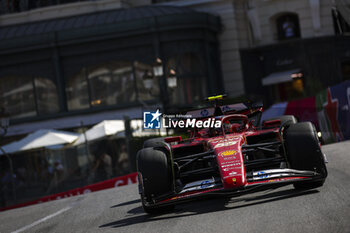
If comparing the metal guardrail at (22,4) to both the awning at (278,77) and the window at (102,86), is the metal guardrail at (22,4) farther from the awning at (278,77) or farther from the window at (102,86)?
the awning at (278,77)

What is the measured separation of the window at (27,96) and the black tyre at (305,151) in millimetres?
24402

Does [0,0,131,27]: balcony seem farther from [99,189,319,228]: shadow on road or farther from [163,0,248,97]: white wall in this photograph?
[99,189,319,228]: shadow on road

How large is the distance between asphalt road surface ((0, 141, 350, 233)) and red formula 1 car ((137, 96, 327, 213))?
0.24m

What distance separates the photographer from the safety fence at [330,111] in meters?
18.1

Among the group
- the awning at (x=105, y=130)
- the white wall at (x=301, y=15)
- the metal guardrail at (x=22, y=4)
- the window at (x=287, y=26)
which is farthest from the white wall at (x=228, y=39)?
the awning at (x=105, y=130)

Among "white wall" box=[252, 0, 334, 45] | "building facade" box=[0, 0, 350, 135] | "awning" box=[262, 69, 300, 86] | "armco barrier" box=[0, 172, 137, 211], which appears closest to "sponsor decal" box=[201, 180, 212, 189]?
"armco barrier" box=[0, 172, 137, 211]

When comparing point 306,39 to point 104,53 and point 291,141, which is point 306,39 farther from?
point 291,141

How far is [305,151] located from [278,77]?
81.1 feet

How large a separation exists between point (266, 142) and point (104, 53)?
74.3 feet

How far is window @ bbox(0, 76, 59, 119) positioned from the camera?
32531 millimetres

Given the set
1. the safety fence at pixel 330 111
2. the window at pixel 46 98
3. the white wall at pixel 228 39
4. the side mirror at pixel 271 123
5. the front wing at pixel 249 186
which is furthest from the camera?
the white wall at pixel 228 39

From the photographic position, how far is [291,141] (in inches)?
357

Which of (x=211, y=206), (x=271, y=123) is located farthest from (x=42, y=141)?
(x=211, y=206)

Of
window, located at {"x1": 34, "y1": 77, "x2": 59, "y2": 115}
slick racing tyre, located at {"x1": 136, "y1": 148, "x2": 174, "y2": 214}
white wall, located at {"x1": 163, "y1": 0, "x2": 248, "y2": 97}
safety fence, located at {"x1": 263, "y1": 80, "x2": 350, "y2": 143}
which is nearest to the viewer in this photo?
slick racing tyre, located at {"x1": 136, "y1": 148, "x2": 174, "y2": 214}
